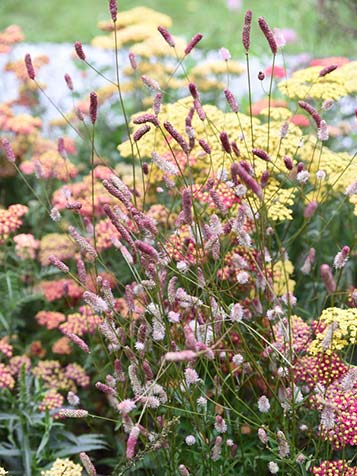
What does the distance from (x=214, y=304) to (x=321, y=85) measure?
1.20 metres

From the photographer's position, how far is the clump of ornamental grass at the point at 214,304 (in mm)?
1627

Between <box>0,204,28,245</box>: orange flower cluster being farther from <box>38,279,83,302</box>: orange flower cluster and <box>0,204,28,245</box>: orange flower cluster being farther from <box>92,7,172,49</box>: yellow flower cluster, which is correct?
<box>92,7,172,49</box>: yellow flower cluster

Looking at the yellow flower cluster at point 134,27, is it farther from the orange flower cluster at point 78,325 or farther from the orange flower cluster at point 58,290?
the orange flower cluster at point 78,325

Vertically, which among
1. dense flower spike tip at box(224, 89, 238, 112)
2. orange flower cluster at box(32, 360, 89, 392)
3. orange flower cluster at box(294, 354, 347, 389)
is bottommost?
orange flower cluster at box(32, 360, 89, 392)

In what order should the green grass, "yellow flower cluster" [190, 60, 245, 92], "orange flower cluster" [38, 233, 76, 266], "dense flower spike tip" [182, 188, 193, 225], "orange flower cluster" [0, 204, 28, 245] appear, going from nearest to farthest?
"dense flower spike tip" [182, 188, 193, 225] < "orange flower cluster" [0, 204, 28, 245] < "orange flower cluster" [38, 233, 76, 266] < "yellow flower cluster" [190, 60, 245, 92] < the green grass

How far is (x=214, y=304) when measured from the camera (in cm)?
166

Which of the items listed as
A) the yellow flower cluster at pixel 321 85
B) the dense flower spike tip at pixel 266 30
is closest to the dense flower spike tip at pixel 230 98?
the dense flower spike tip at pixel 266 30

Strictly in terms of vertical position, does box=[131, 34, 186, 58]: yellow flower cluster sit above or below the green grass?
above

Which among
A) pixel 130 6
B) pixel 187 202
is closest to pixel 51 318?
pixel 187 202

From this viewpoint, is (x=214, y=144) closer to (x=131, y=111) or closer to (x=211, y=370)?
(x=211, y=370)

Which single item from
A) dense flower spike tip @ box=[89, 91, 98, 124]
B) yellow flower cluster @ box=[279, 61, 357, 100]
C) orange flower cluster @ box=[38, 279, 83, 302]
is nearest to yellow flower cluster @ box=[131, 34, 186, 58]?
yellow flower cluster @ box=[279, 61, 357, 100]

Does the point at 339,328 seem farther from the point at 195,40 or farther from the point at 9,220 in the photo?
the point at 9,220

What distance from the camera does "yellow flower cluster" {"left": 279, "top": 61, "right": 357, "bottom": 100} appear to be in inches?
99.2

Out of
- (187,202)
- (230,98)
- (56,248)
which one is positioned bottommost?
(56,248)
